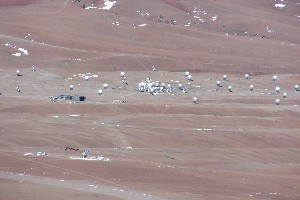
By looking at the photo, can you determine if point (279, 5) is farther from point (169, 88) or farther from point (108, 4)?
point (169, 88)

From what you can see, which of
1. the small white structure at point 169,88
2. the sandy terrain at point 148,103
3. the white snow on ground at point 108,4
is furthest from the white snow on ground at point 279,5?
the small white structure at point 169,88

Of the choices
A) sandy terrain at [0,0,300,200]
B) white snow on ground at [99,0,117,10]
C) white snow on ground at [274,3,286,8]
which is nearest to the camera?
sandy terrain at [0,0,300,200]

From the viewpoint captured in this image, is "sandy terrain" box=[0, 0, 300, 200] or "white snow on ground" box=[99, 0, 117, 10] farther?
"white snow on ground" box=[99, 0, 117, 10]

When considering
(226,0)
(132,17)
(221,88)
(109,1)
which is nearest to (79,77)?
(221,88)

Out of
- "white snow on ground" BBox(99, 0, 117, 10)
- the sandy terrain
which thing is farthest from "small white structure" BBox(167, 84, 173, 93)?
"white snow on ground" BBox(99, 0, 117, 10)

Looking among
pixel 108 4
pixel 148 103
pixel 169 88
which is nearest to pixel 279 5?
pixel 108 4

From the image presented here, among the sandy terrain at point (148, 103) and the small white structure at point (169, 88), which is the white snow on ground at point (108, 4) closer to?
the sandy terrain at point (148, 103)

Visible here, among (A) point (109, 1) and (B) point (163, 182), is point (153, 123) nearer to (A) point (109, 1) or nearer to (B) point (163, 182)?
(B) point (163, 182)

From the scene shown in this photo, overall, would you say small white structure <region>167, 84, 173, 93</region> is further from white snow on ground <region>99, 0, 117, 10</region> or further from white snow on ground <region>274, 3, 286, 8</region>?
white snow on ground <region>274, 3, 286, 8</region>
